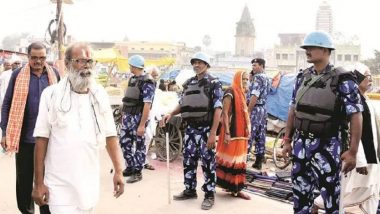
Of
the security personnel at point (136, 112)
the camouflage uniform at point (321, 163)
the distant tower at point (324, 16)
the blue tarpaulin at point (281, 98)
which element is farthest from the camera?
the distant tower at point (324, 16)

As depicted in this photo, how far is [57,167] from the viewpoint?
303cm

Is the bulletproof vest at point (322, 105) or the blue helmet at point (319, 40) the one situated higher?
the blue helmet at point (319, 40)

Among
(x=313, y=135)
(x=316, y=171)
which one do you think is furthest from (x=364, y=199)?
(x=313, y=135)

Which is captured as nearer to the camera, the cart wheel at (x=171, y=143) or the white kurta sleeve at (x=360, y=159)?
the white kurta sleeve at (x=360, y=159)

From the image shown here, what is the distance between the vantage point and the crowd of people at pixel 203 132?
303 centimetres

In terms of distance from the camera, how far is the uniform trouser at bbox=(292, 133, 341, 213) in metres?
3.69

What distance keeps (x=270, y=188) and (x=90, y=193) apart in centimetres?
386

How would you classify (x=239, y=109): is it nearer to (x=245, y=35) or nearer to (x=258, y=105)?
(x=258, y=105)

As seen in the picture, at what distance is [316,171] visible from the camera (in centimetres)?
374

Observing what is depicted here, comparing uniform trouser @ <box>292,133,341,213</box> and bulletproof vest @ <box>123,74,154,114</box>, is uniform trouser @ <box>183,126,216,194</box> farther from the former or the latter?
uniform trouser @ <box>292,133,341,213</box>

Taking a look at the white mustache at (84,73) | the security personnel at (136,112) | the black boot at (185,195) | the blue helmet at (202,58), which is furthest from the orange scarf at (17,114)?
the security personnel at (136,112)

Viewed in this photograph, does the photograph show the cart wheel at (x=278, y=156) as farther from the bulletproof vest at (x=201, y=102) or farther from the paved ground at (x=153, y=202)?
the bulletproof vest at (x=201, y=102)

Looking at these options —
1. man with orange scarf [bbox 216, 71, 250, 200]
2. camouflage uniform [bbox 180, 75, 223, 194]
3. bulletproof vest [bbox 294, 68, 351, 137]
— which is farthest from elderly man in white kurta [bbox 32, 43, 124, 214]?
man with orange scarf [bbox 216, 71, 250, 200]

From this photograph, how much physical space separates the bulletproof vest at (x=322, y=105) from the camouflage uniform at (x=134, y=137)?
129 inches
